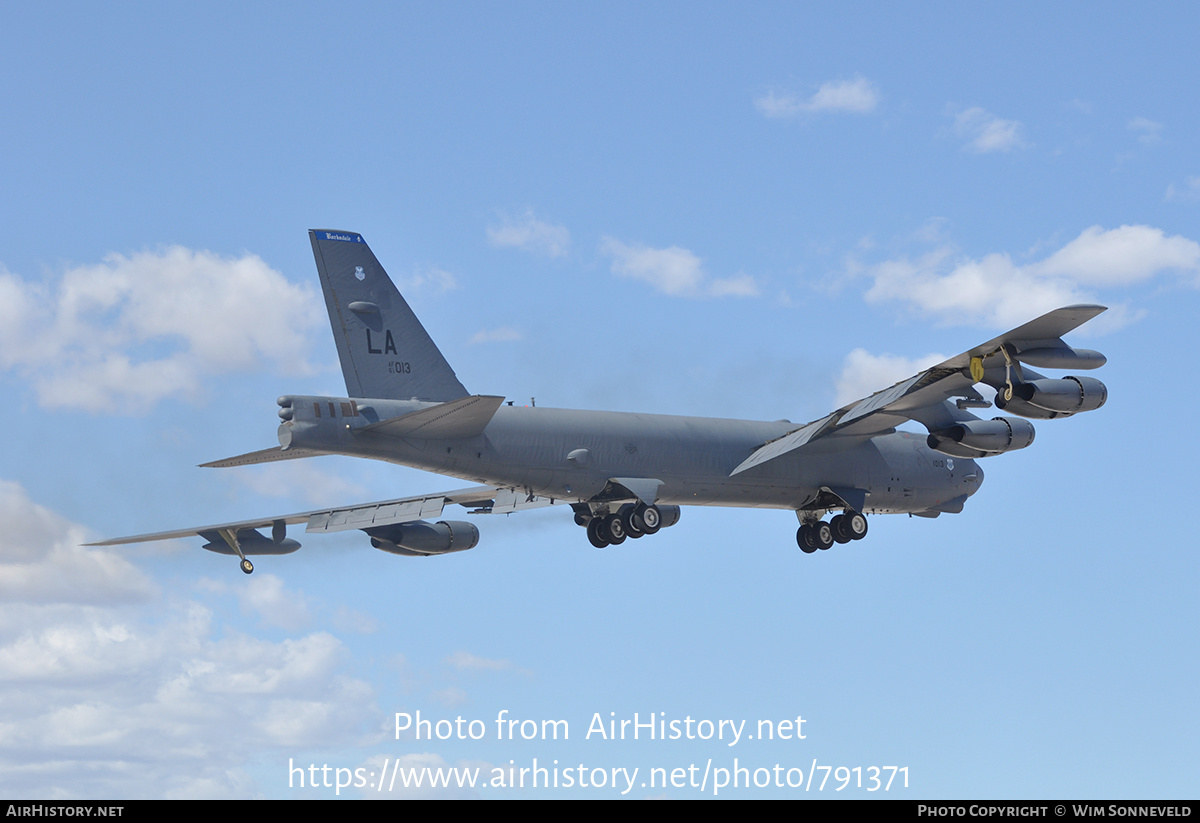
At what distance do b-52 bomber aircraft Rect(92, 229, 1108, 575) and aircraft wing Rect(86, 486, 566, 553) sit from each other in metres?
0.04

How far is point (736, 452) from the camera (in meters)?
29.5

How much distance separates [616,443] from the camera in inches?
1087

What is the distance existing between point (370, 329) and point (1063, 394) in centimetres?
1276

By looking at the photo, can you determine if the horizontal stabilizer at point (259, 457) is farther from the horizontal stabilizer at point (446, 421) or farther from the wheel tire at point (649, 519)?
the wheel tire at point (649, 519)

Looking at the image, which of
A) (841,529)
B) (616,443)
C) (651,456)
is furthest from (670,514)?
(841,529)

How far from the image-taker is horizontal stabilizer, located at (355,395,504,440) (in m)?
24.2

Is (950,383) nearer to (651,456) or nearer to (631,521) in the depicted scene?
(651,456)

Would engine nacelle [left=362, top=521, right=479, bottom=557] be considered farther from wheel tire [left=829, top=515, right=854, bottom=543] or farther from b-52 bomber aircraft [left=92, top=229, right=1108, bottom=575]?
wheel tire [left=829, top=515, right=854, bottom=543]

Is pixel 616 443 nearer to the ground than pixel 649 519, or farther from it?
farther from it

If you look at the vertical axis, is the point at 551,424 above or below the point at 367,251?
below
